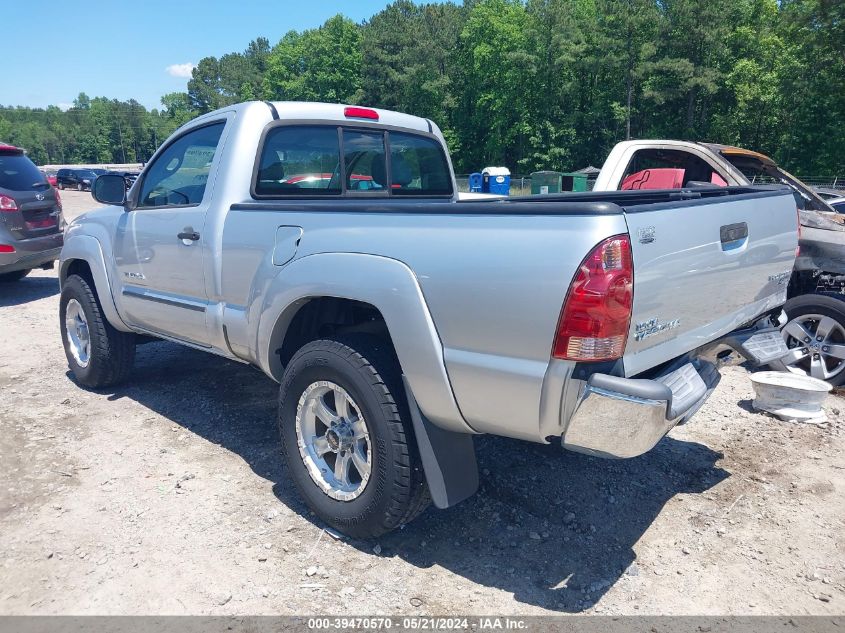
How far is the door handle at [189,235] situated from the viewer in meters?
3.79

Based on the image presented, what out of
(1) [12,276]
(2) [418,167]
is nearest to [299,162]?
(2) [418,167]

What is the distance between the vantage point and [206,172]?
3.96 m

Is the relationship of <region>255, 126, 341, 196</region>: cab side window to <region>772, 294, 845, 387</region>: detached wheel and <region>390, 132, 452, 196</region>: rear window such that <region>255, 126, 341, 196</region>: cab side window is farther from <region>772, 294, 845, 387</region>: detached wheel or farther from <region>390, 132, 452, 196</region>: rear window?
<region>772, 294, 845, 387</region>: detached wheel

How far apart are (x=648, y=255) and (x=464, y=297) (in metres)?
0.69

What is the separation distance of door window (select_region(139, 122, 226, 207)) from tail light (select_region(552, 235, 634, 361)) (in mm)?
2590

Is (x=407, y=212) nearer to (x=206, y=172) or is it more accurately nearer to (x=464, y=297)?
(x=464, y=297)

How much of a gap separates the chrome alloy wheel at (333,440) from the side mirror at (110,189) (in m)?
2.48

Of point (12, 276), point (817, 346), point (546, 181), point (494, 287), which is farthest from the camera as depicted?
point (546, 181)

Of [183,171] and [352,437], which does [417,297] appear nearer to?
[352,437]

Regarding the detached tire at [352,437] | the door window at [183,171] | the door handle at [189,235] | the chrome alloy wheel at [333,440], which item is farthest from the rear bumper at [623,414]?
the door window at [183,171]

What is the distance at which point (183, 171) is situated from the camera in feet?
13.9

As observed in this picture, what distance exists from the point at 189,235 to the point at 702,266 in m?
2.83

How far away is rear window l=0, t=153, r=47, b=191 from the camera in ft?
28.7

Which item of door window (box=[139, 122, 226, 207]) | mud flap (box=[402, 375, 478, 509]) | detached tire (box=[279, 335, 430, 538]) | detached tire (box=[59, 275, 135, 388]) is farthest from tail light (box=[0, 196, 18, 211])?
mud flap (box=[402, 375, 478, 509])
